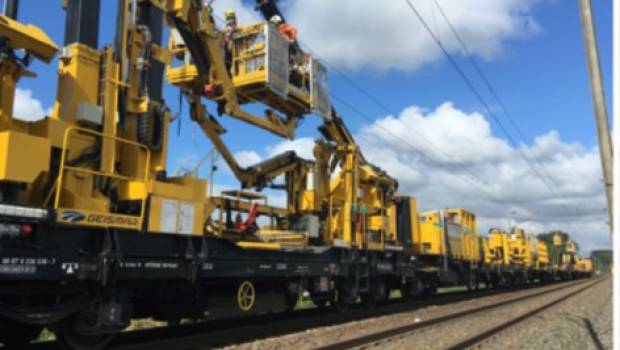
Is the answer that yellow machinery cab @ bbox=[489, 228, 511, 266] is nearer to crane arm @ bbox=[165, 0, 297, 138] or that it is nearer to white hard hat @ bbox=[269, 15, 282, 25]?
white hard hat @ bbox=[269, 15, 282, 25]

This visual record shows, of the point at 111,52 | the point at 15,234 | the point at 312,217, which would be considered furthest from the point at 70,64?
the point at 312,217

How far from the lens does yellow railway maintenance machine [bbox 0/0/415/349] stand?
A: 21.6 feet

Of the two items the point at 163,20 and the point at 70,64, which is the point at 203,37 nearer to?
the point at 163,20

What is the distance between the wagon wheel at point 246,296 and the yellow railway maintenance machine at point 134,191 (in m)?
0.02

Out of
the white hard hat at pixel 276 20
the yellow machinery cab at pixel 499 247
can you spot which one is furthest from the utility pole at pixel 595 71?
the yellow machinery cab at pixel 499 247

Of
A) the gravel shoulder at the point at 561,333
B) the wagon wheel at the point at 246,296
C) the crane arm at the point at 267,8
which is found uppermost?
the crane arm at the point at 267,8

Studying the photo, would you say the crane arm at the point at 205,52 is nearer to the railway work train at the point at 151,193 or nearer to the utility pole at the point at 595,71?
the railway work train at the point at 151,193

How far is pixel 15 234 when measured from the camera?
6.19 meters

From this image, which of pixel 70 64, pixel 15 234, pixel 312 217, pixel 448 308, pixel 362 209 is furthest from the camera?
pixel 448 308

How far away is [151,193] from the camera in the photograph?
7859mm

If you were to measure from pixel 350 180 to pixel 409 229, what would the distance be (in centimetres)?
437

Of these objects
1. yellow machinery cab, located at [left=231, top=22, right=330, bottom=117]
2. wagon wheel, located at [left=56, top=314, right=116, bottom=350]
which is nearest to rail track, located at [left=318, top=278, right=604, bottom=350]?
wagon wheel, located at [left=56, top=314, right=116, bottom=350]

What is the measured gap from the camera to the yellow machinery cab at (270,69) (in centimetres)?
1126

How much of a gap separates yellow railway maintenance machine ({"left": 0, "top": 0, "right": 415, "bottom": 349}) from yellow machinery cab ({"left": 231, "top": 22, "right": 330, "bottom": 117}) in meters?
0.03
